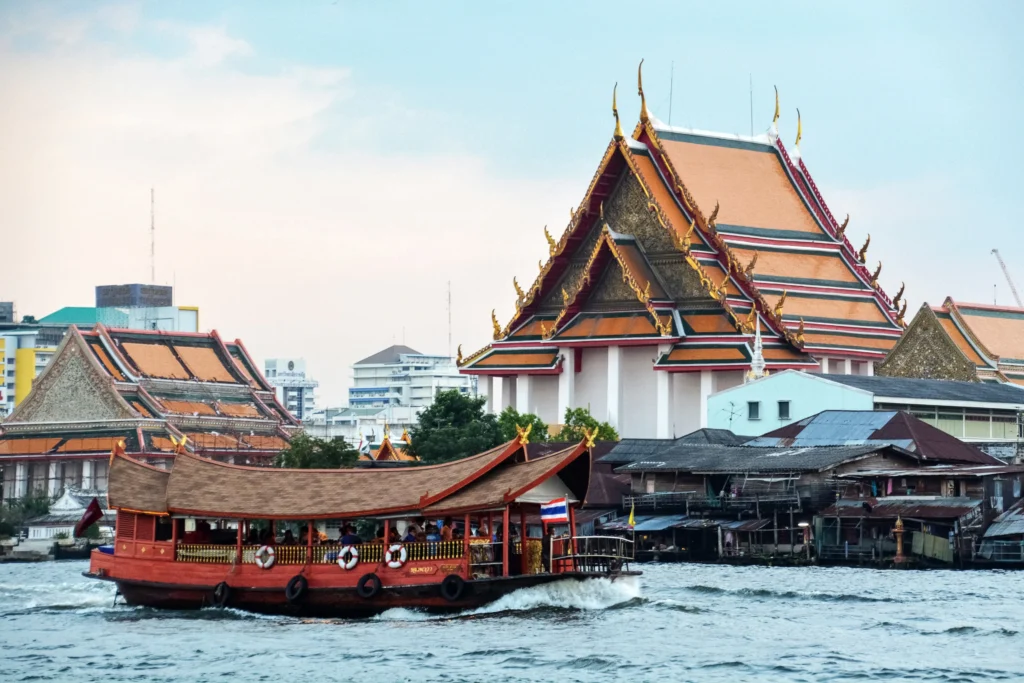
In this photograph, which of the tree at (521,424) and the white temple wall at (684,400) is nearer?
the tree at (521,424)

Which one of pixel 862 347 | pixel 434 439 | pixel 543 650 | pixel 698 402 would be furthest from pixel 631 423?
pixel 543 650

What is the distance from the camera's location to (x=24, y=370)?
183m

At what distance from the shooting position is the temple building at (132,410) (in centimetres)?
11194

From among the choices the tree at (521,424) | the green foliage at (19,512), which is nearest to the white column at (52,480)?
the green foliage at (19,512)

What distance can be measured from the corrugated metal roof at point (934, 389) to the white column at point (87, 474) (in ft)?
136

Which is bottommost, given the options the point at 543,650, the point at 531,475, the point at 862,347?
the point at 543,650

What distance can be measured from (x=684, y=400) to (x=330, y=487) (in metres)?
42.7

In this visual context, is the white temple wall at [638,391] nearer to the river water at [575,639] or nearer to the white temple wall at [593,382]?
the white temple wall at [593,382]

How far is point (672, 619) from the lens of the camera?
4450 centimetres

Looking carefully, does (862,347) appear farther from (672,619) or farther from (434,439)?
(672,619)

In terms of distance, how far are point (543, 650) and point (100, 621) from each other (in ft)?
34.3

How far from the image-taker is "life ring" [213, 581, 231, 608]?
45.9 meters

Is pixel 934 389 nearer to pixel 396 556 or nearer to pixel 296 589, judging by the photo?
pixel 396 556

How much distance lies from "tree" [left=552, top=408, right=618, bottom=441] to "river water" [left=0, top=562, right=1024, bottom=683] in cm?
3007
